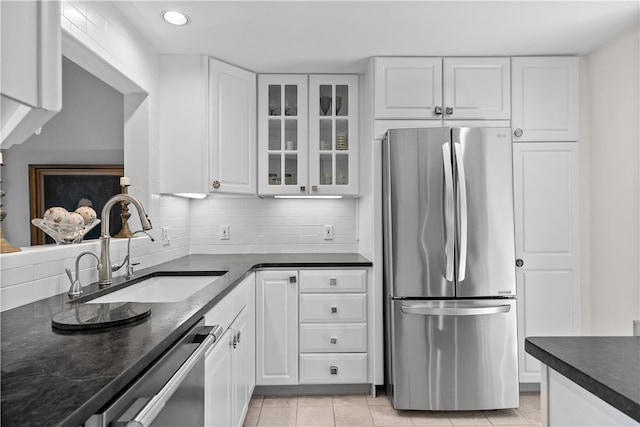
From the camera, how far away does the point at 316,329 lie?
105 inches

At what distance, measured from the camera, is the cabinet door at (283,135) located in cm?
298

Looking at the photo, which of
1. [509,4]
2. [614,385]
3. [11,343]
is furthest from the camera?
[509,4]

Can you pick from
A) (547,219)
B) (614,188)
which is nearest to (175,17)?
(547,219)

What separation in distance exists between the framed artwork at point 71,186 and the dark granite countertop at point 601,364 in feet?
10.8

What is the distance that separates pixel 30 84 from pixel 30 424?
474 mm

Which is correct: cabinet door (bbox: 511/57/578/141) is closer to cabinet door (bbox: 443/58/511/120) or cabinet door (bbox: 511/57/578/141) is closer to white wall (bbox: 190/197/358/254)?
cabinet door (bbox: 443/58/511/120)

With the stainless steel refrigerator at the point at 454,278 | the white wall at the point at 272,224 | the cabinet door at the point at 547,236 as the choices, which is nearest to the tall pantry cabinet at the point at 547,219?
the cabinet door at the point at 547,236

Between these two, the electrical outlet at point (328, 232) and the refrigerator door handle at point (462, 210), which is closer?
the refrigerator door handle at point (462, 210)

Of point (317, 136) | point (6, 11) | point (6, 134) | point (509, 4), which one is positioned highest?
point (509, 4)

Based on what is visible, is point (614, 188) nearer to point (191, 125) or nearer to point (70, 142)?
point (191, 125)

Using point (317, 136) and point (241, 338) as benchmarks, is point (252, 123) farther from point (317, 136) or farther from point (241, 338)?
point (241, 338)

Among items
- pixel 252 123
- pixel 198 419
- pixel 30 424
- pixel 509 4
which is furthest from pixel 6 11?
pixel 252 123

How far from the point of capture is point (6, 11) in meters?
0.38

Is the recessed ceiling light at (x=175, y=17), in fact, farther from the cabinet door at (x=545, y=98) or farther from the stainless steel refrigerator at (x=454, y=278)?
the cabinet door at (x=545, y=98)
